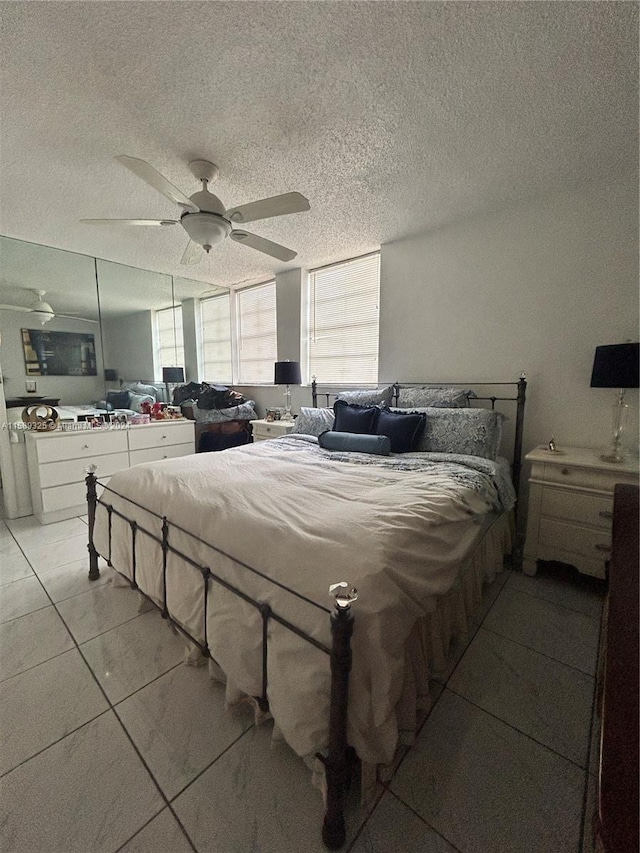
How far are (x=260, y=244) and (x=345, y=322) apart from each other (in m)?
1.49

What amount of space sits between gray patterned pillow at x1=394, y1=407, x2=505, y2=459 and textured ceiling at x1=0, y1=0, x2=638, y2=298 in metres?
1.53

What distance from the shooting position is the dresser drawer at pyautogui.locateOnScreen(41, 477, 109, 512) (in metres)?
2.84

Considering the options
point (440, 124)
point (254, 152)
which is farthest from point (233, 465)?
point (440, 124)

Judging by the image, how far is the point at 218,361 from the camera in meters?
4.92

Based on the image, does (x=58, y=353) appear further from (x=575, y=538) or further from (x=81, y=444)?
(x=575, y=538)

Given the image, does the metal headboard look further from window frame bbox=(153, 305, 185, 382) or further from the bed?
window frame bbox=(153, 305, 185, 382)

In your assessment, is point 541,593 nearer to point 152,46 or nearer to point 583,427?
point 583,427

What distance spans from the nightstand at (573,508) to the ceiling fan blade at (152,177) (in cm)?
A: 255

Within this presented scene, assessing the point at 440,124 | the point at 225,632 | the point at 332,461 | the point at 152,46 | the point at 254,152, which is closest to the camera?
the point at 225,632


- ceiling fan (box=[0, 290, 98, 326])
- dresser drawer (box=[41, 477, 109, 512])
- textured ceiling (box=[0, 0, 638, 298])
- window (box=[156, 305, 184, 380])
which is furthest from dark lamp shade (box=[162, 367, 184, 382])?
textured ceiling (box=[0, 0, 638, 298])

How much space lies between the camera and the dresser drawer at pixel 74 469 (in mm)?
2854

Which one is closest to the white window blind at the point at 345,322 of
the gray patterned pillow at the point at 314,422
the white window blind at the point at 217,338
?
the gray patterned pillow at the point at 314,422

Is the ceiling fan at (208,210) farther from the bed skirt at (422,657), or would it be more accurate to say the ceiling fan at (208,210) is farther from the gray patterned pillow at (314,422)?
the bed skirt at (422,657)

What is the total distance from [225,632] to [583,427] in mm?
2518
